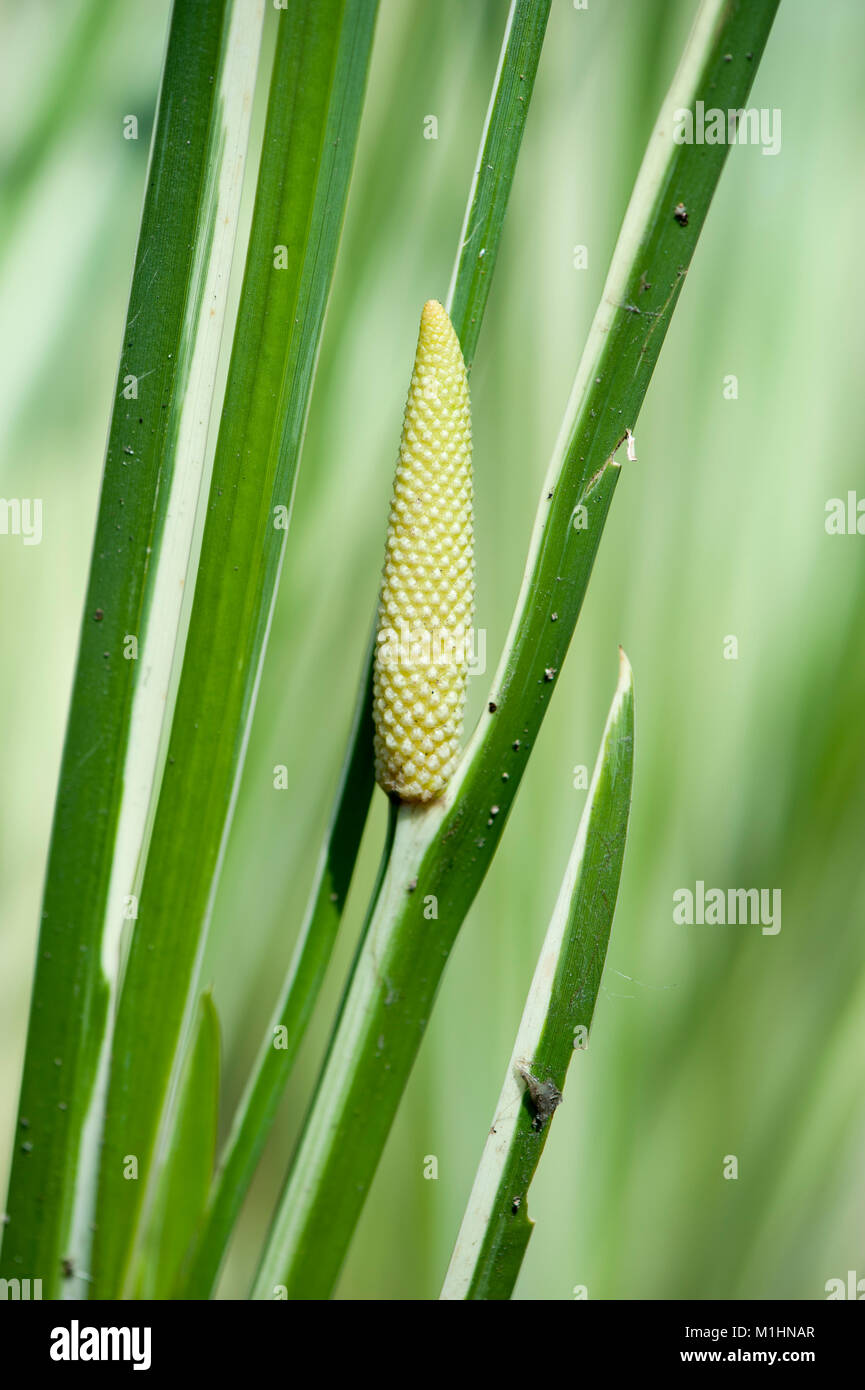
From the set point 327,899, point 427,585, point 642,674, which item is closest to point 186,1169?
point 327,899

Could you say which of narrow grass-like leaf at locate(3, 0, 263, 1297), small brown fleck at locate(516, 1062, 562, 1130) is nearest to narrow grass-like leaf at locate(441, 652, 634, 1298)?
small brown fleck at locate(516, 1062, 562, 1130)

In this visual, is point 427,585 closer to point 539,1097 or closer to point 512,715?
point 512,715

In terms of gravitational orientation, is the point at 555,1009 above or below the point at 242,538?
below

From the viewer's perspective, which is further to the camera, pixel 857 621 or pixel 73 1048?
pixel 857 621

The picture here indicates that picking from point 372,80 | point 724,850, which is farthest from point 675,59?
point 724,850

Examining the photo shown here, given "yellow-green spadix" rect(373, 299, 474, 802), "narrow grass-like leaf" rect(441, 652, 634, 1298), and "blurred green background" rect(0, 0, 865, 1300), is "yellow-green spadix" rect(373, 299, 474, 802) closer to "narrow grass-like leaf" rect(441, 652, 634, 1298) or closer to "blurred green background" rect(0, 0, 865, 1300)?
"narrow grass-like leaf" rect(441, 652, 634, 1298)

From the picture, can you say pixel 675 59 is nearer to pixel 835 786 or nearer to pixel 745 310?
pixel 745 310

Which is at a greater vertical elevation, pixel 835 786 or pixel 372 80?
pixel 372 80

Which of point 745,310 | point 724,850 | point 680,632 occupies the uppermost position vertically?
point 745,310
